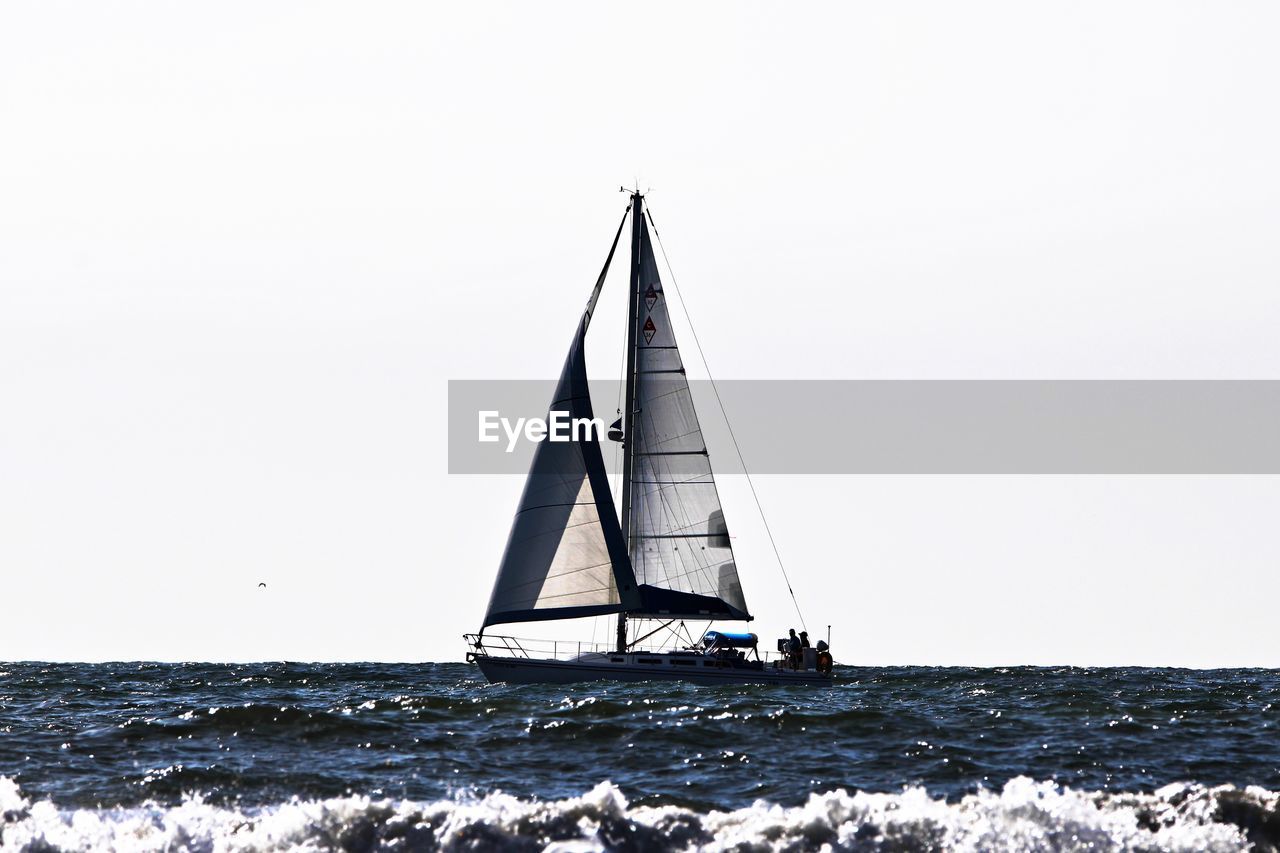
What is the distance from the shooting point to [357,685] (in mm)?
54844

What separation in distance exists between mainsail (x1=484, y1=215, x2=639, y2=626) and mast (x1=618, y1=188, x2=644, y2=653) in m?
1.40

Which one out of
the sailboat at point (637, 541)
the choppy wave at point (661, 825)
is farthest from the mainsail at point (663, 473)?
the choppy wave at point (661, 825)

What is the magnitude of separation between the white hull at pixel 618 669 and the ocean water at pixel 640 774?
25.3 ft

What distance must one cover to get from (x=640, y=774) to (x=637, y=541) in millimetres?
23502

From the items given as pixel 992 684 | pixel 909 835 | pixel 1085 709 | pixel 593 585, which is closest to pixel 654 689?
pixel 593 585

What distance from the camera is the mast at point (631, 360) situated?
50.8m

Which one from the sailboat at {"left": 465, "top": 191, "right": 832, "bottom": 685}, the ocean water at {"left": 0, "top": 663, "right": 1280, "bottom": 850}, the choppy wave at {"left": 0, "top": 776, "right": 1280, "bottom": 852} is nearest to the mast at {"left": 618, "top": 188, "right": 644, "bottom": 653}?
the sailboat at {"left": 465, "top": 191, "right": 832, "bottom": 685}

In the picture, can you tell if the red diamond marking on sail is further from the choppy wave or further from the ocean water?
the choppy wave

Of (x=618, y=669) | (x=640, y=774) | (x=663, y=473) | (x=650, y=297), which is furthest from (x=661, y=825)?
(x=650, y=297)

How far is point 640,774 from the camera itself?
2714cm

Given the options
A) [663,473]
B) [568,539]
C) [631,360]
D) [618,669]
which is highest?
[631,360]

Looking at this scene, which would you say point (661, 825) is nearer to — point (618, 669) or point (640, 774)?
point (640, 774)

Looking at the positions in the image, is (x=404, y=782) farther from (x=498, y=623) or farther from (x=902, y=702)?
(x=498, y=623)

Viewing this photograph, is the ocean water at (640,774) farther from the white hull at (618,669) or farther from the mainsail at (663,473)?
the mainsail at (663,473)
